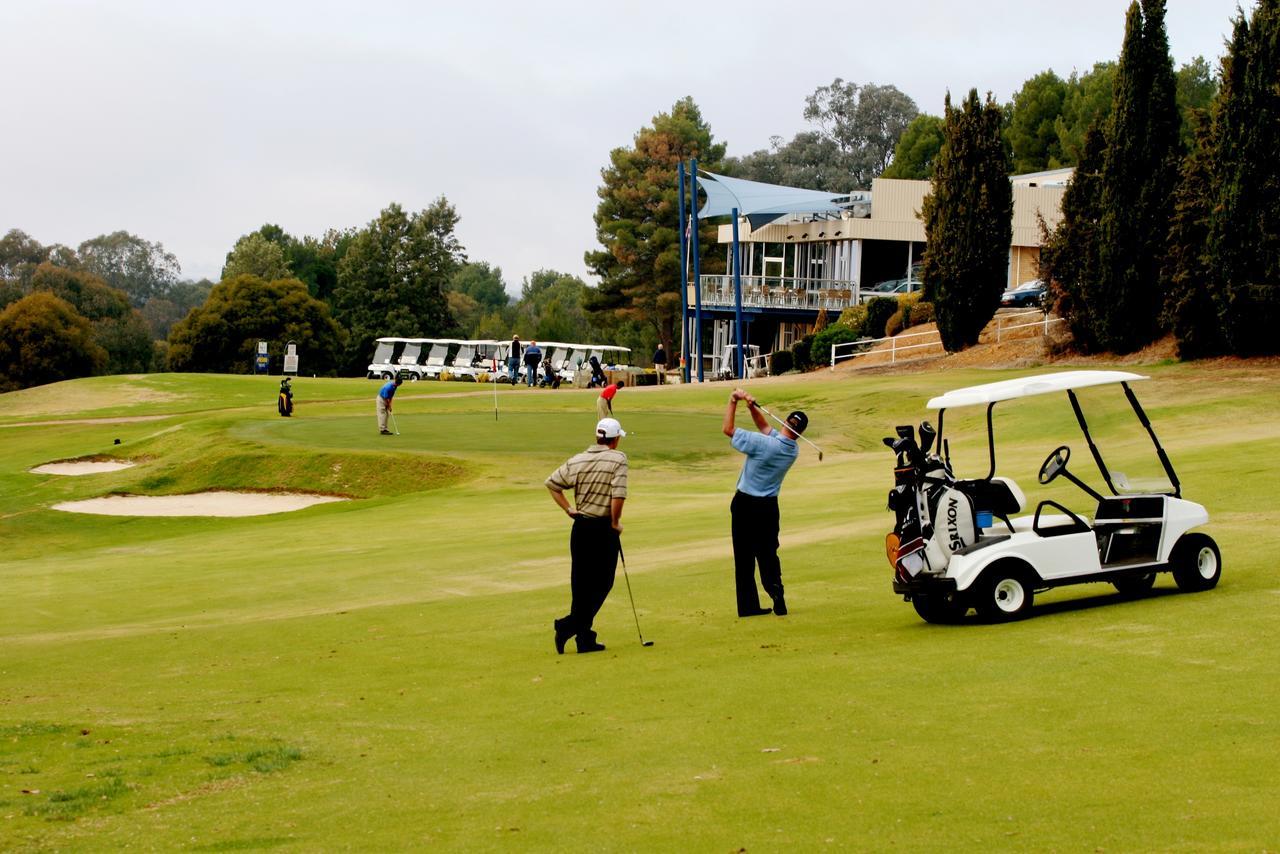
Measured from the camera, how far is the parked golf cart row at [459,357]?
86250mm

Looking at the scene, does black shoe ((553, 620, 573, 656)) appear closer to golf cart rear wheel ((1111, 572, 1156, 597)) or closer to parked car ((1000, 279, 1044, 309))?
golf cart rear wheel ((1111, 572, 1156, 597))

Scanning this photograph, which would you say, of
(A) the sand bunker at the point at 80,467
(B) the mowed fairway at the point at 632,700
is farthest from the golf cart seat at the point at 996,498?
(A) the sand bunker at the point at 80,467

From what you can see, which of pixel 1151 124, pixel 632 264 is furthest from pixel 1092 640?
pixel 632 264

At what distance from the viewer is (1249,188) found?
3991 centimetres

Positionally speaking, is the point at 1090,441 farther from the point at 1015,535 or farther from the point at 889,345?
the point at 889,345

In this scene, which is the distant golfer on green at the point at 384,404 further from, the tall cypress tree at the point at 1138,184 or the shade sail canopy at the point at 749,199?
the shade sail canopy at the point at 749,199

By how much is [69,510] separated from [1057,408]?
76.5ft

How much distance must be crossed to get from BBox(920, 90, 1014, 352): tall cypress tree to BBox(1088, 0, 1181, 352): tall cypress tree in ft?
27.9

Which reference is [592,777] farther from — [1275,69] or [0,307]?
[0,307]

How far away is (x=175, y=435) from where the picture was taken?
42.4 metres

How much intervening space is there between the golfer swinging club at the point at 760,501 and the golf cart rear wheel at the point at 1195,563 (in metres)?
3.74

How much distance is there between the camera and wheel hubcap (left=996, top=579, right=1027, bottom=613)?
12.8 m

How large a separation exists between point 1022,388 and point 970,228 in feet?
145

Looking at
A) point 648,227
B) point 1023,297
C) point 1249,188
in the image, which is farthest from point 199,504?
point 648,227
